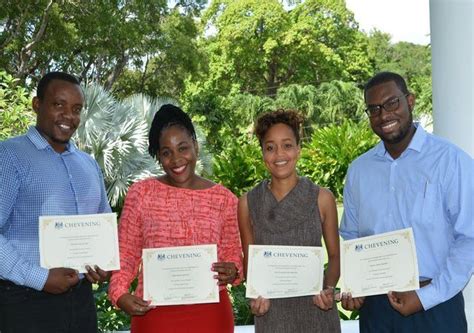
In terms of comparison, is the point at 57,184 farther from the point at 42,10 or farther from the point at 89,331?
the point at 42,10

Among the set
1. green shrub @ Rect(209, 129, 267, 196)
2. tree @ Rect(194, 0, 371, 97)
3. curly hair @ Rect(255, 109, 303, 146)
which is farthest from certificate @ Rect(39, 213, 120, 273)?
tree @ Rect(194, 0, 371, 97)

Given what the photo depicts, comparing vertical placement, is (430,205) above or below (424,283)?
above

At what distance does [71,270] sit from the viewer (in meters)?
2.67

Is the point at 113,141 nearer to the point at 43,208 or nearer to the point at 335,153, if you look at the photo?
the point at 335,153

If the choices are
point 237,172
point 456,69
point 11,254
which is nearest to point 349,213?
point 456,69

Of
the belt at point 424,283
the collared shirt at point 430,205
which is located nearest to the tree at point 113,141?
the collared shirt at point 430,205

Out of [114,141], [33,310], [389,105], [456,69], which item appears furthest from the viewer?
[114,141]

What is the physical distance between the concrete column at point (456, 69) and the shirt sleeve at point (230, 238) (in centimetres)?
123

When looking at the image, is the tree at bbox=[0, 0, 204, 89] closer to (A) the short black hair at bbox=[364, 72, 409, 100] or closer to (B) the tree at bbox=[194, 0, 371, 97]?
(B) the tree at bbox=[194, 0, 371, 97]

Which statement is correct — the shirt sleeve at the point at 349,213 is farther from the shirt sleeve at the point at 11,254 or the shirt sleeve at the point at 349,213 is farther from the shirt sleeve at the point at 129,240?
the shirt sleeve at the point at 11,254

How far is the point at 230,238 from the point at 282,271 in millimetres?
277

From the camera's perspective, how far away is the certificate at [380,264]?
2.47m

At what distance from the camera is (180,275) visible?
264cm

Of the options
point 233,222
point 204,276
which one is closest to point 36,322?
point 204,276
